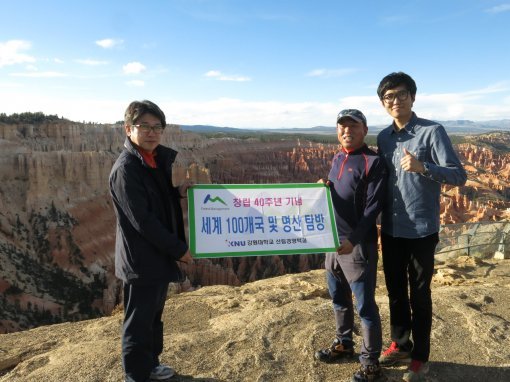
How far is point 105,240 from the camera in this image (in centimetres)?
2458

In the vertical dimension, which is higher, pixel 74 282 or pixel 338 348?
pixel 338 348

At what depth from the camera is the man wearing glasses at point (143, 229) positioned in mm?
2408

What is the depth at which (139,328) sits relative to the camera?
2.60m

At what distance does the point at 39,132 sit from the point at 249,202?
123 feet

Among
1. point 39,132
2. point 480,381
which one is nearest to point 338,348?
point 480,381

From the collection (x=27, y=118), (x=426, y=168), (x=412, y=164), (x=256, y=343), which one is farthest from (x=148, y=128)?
(x=27, y=118)

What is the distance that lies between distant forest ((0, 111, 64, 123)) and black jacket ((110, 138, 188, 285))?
1475 inches

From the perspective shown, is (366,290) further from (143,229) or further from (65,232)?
(65,232)

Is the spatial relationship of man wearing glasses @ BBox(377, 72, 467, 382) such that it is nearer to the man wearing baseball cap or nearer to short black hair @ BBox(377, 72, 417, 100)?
short black hair @ BBox(377, 72, 417, 100)

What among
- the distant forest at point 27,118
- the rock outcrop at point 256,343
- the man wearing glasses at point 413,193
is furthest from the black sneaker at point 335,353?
the distant forest at point 27,118

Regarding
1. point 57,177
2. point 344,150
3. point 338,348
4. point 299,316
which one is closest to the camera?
point 344,150

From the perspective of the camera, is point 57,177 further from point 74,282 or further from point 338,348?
point 338,348

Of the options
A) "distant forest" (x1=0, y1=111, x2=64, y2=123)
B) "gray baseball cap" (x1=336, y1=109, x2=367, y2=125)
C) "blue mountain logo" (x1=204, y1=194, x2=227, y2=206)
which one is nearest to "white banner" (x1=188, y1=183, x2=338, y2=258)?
"blue mountain logo" (x1=204, y1=194, x2=227, y2=206)

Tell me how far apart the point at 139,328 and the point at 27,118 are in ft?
130
